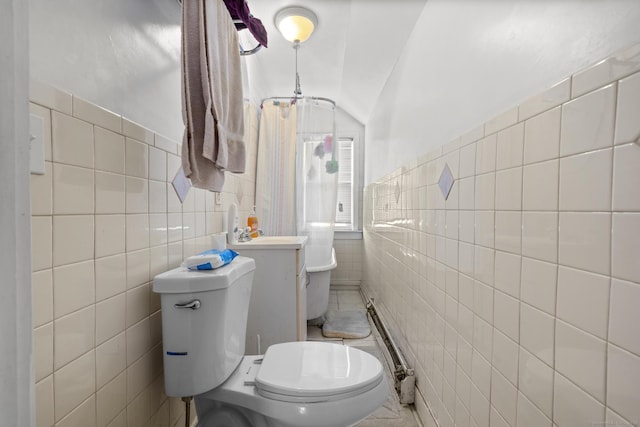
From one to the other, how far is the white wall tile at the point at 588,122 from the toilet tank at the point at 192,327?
99 centimetres

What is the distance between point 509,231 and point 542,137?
0.26 m

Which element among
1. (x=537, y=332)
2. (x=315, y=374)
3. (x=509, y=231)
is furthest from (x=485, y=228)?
(x=315, y=374)

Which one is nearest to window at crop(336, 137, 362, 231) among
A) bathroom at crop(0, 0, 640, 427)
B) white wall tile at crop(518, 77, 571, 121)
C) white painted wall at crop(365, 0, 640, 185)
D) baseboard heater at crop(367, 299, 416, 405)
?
white painted wall at crop(365, 0, 640, 185)

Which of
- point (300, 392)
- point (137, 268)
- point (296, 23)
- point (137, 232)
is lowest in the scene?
point (300, 392)

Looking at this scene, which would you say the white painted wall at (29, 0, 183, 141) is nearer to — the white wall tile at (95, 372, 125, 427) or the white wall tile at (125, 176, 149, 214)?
the white wall tile at (125, 176, 149, 214)

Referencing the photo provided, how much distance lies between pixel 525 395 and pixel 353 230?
2.91 m

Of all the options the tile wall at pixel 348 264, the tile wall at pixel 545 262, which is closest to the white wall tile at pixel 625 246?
the tile wall at pixel 545 262

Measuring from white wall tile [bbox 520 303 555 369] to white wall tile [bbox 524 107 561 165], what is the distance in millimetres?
381

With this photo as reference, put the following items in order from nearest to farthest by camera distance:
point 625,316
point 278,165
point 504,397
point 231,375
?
point 625,316 → point 504,397 → point 231,375 → point 278,165

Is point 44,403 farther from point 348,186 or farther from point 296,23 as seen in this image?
point 348,186

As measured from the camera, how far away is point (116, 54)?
84 centimetres

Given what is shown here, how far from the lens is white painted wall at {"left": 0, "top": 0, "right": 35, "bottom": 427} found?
265 millimetres

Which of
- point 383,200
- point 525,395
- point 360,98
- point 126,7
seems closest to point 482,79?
point 525,395

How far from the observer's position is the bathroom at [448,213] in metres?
0.51
